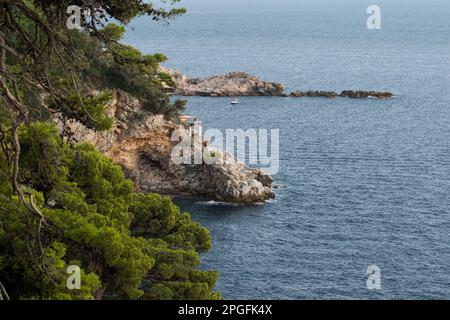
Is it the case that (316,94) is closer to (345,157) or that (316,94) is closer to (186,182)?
(345,157)

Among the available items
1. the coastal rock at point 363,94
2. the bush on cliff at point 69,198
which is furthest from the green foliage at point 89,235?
the coastal rock at point 363,94

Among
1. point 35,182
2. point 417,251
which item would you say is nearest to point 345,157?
point 417,251

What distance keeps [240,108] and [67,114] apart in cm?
9096

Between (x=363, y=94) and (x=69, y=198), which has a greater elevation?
(x=69, y=198)

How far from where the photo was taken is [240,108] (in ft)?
343

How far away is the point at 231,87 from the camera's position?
118 m

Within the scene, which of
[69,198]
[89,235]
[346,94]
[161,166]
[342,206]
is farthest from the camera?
[346,94]

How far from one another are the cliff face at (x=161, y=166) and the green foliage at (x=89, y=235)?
3476cm

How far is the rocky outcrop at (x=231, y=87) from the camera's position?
116 meters

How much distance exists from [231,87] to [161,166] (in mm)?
53495

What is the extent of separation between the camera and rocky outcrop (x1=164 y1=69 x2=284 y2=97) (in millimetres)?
115938

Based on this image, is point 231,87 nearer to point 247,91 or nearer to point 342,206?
point 247,91

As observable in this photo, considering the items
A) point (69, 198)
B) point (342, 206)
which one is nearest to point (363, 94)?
Result: point (342, 206)

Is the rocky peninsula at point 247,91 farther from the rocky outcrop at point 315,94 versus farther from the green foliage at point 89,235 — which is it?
the green foliage at point 89,235
